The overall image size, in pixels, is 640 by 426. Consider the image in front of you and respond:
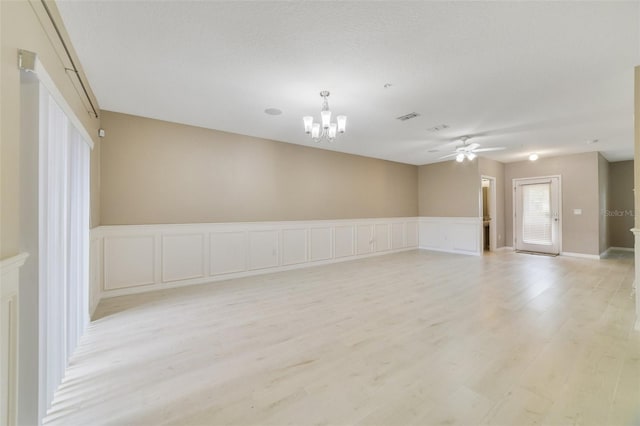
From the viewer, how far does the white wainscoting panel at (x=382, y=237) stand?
745cm

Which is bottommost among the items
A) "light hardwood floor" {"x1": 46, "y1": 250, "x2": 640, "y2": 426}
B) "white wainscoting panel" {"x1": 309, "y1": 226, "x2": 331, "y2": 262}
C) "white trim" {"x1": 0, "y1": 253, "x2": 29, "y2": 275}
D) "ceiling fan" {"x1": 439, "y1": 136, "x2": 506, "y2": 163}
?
"light hardwood floor" {"x1": 46, "y1": 250, "x2": 640, "y2": 426}

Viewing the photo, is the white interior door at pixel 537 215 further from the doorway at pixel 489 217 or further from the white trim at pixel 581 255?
the doorway at pixel 489 217

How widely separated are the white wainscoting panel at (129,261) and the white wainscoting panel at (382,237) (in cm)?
533

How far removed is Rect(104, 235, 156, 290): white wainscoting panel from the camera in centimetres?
386

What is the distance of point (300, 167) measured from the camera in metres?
5.94

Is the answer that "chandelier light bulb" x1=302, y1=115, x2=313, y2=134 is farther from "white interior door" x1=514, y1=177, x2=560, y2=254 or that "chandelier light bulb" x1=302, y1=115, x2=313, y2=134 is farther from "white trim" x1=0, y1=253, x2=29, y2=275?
"white interior door" x1=514, y1=177, x2=560, y2=254

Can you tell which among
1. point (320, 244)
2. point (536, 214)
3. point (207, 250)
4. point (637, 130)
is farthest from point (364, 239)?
point (637, 130)

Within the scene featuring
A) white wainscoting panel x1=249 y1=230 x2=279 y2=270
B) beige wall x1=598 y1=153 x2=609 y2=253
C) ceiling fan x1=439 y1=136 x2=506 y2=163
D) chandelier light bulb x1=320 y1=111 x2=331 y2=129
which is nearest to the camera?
chandelier light bulb x1=320 y1=111 x2=331 y2=129

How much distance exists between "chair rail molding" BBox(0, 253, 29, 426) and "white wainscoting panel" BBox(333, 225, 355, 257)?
18.0ft

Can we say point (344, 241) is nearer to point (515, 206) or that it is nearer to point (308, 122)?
point (308, 122)

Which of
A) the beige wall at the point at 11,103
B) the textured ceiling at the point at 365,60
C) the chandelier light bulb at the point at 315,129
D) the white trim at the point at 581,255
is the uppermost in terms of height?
the textured ceiling at the point at 365,60

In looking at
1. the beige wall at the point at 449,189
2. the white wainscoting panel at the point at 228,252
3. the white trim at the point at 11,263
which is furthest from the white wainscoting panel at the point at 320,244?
the white trim at the point at 11,263

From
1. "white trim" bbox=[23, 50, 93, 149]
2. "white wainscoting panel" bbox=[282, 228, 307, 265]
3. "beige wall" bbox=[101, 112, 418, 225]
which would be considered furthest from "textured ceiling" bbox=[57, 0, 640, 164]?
"white wainscoting panel" bbox=[282, 228, 307, 265]

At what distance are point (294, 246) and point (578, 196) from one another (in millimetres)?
7357
